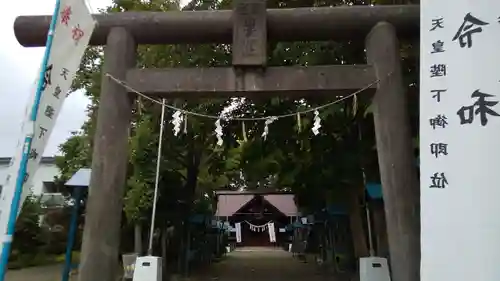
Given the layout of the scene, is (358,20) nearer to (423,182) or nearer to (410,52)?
(410,52)

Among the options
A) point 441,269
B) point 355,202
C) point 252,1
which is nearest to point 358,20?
point 252,1

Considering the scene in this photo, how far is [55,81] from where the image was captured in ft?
15.0

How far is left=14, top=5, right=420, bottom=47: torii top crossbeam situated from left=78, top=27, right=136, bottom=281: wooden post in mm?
310

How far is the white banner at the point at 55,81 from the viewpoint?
4129 millimetres

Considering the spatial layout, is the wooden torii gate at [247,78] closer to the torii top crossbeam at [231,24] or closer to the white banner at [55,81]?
the torii top crossbeam at [231,24]

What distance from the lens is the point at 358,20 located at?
7172mm

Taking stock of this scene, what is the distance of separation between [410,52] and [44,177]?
26.1m

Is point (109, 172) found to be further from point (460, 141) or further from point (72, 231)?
point (460, 141)

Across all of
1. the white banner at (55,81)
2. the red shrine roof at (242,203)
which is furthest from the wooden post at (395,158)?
the red shrine roof at (242,203)

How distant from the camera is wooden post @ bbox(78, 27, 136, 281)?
21.3 feet

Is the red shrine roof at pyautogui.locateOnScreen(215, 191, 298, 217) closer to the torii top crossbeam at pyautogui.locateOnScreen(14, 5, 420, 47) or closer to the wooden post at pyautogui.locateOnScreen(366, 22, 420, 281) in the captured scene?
the torii top crossbeam at pyautogui.locateOnScreen(14, 5, 420, 47)

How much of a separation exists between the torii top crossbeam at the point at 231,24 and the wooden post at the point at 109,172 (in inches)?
12.2

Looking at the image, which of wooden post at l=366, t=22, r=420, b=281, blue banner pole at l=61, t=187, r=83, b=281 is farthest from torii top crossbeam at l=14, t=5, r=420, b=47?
blue banner pole at l=61, t=187, r=83, b=281

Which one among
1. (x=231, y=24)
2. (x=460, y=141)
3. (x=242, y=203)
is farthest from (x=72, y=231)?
(x=242, y=203)
